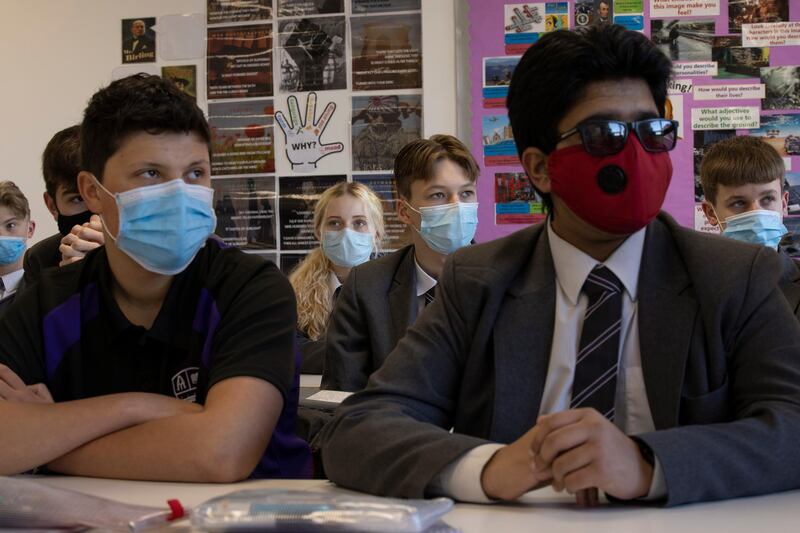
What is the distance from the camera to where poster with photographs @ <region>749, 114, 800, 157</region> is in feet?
13.4

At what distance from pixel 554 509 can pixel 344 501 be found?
0.33 metres

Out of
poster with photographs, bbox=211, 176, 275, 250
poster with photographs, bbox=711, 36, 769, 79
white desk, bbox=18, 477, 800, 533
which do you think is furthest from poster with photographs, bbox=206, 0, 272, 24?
white desk, bbox=18, 477, 800, 533

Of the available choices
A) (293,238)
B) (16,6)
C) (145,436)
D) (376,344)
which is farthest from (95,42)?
(145,436)

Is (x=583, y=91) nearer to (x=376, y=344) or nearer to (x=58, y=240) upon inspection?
(x=376, y=344)

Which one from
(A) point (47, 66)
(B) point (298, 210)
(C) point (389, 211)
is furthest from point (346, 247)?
(A) point (47, 66)

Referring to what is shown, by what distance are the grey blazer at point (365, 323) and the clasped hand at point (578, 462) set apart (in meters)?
1.59

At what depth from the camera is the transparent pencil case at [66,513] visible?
108 centimetres

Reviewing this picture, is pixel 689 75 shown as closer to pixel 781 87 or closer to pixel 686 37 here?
pixel 686 37

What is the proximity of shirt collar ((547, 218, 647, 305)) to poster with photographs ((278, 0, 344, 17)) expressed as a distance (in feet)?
10.7

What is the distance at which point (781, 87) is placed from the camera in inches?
162

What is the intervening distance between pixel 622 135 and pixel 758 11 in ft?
10.2

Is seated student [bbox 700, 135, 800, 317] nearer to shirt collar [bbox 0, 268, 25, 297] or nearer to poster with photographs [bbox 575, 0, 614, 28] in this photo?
poster with photographs [bbox 575, 0, 614, 28]

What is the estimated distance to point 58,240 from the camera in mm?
3164

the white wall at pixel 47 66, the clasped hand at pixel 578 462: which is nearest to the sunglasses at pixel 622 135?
the clasped hand at pixel 578 462
